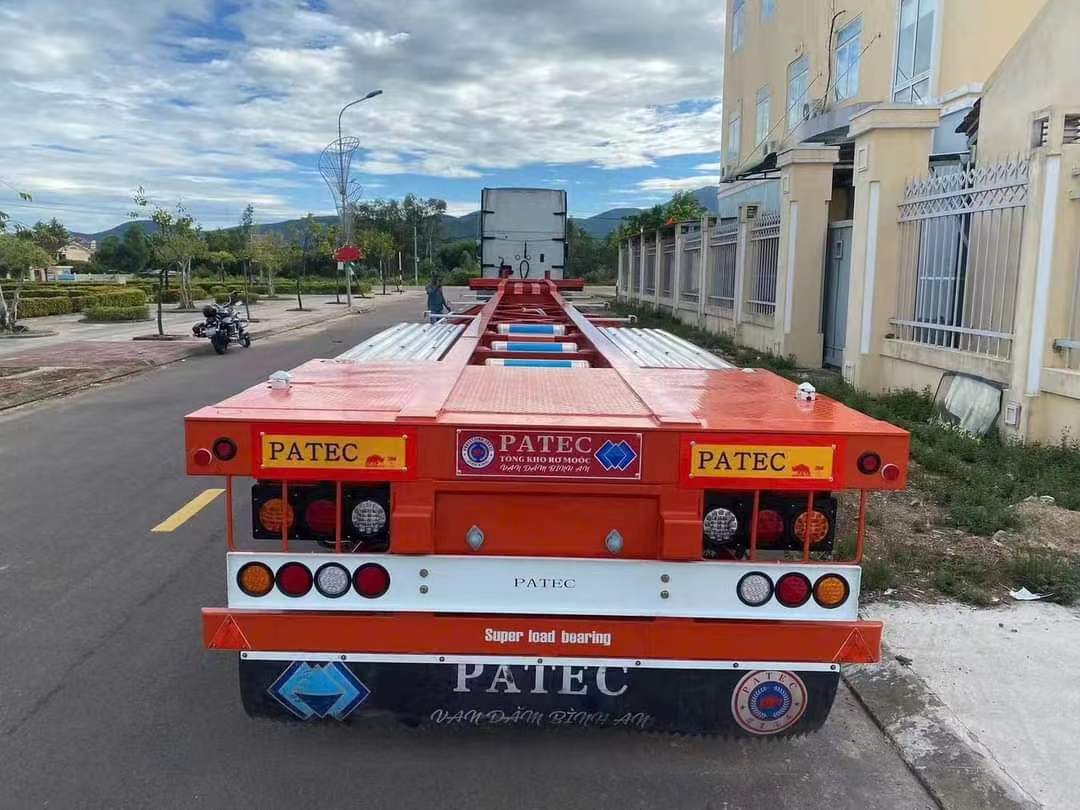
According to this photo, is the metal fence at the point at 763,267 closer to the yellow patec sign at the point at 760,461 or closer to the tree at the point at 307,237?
the yellow patec sign at the point at 760,461

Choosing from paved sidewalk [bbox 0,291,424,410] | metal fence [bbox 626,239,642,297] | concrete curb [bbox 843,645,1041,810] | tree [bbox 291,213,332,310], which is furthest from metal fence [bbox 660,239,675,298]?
tree [bbox 291,213,332,310]

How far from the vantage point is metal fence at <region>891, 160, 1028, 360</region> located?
305 inches

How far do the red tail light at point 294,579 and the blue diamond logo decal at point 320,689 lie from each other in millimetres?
243

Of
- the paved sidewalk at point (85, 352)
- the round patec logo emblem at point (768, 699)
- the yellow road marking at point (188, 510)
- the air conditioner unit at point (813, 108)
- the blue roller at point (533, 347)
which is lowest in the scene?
the yellow road marking at point (188, 510)

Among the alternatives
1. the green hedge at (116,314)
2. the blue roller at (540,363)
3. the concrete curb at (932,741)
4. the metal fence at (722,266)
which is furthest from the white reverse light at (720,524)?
the green hedge at (116,314)

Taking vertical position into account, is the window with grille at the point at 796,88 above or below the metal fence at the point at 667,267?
above

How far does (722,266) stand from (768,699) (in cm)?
1543

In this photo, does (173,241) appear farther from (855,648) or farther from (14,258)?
(855,648)

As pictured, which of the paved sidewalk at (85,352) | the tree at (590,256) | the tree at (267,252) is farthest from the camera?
the tree at (590,256)

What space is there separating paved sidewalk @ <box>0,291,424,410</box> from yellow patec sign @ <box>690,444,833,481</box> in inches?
427

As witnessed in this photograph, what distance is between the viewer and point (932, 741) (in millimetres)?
3338

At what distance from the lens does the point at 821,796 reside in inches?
120

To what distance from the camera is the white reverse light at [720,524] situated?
292cm

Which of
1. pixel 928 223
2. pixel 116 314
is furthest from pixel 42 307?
pixel 928 223
